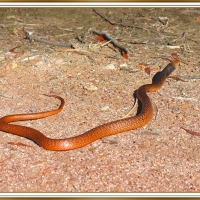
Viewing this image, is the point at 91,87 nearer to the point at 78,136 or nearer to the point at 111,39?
the point at 78,136

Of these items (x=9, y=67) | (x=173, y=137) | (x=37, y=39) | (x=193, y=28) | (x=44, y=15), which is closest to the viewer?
(x=173, y=137)

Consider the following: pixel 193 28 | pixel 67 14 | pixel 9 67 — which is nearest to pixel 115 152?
pixel 9 67

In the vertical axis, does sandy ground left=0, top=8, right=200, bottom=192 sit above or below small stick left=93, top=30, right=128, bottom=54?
below

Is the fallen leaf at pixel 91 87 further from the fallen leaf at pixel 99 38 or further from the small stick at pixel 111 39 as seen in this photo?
the fallen leaf at pixel 99 38

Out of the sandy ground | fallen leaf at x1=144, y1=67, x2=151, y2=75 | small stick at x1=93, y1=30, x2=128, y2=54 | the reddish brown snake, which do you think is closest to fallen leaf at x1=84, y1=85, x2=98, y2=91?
the sandy ground

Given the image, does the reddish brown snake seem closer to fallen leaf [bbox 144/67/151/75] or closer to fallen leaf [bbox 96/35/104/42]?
fallen leaf [bbox 144/67/151/75]

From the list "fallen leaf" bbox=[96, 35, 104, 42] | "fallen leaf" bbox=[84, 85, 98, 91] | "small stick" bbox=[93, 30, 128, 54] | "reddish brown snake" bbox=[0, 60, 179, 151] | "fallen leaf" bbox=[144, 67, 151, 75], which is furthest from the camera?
"fallen leaf" bbox=[96, 35, 104, 42]

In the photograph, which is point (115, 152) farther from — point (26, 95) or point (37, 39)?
point (37, 39)

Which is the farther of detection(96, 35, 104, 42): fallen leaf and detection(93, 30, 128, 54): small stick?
detection(96, 35, 104, 42): fallen leaf

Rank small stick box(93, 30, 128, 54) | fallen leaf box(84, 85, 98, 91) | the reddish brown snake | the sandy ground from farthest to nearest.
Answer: small stick box(93, 30, 128, 54)
fallen leaf box(84, 85, 98, 91)
the reddish brown snake
the sandy ground
